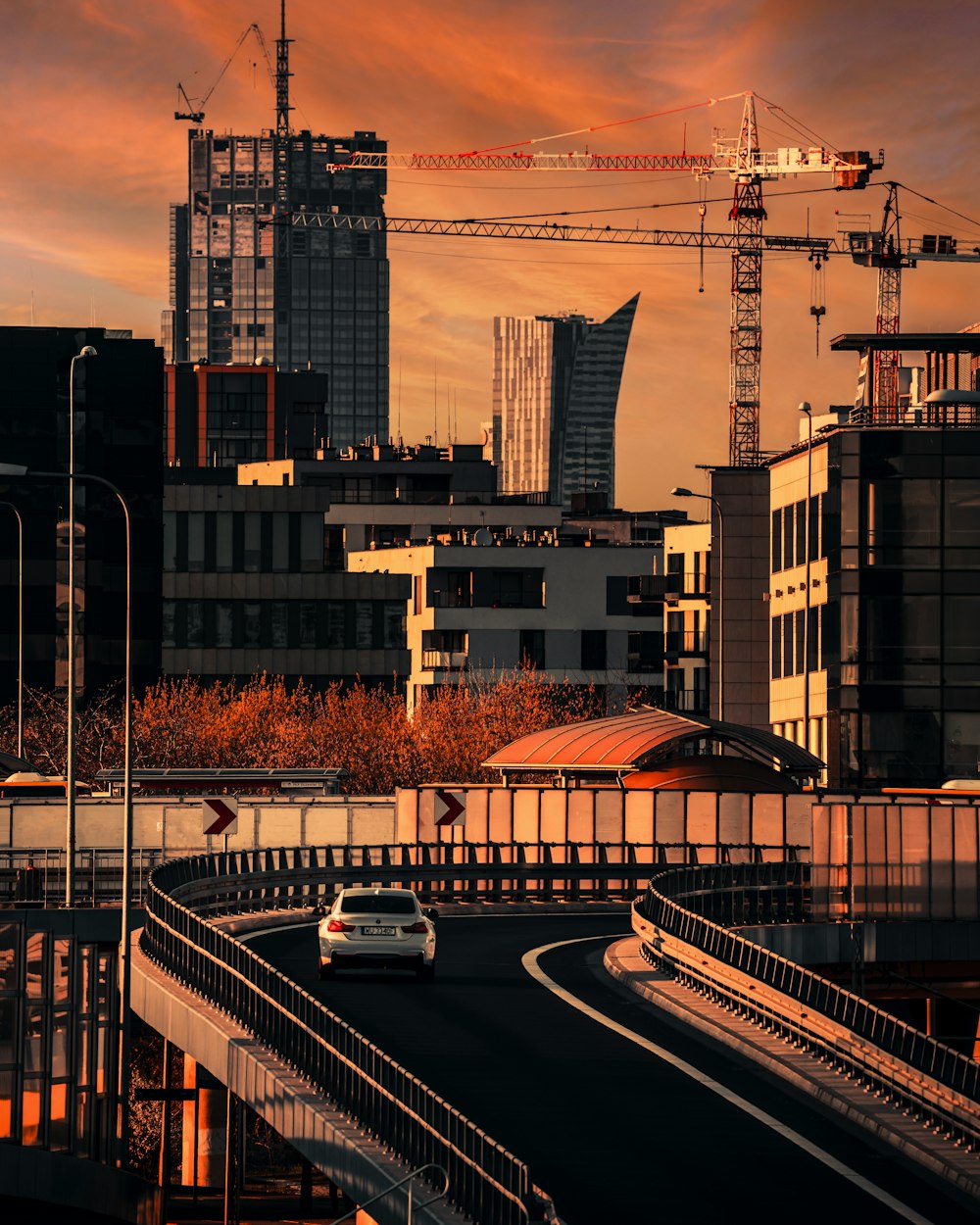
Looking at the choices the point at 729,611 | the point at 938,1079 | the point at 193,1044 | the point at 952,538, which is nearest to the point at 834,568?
the point at 952,538

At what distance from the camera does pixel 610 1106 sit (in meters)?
25.9

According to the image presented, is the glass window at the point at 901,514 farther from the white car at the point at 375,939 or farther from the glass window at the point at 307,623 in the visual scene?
the glass window at the point at 307,623

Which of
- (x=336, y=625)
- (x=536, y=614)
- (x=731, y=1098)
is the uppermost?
(x=536, y=614)

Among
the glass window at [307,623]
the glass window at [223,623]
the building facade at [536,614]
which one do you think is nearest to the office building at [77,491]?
the glass window at [223,623]

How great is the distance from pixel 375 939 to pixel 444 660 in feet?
361

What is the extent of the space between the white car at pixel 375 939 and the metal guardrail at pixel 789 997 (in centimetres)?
365

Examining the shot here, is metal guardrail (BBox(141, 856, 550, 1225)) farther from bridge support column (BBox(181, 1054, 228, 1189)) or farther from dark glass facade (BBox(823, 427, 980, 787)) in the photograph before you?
dark glass facade (BBox(823, 427, 980, 787))

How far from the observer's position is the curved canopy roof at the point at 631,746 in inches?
2557

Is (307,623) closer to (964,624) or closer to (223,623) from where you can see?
(223,623)

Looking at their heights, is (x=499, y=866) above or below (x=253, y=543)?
below

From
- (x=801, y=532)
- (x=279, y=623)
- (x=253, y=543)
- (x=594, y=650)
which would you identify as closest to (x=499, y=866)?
(x=801, y=532)

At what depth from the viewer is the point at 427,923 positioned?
3794 cm

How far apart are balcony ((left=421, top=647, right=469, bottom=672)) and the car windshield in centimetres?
10829

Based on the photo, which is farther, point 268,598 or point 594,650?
point 594,650
